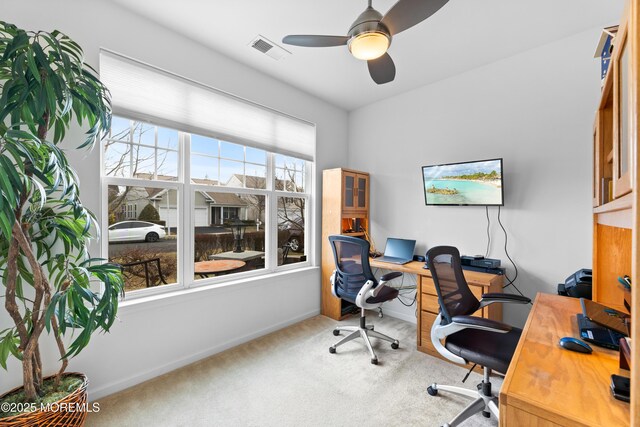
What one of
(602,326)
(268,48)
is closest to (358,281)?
(602,326)

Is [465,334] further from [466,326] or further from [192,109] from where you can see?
[192,109]

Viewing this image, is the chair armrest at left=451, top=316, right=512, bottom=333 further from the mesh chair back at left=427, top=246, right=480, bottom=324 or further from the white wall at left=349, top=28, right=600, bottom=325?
the white wall at left=349, top=28, right=600, bottom=325

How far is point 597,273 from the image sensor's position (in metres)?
1.71

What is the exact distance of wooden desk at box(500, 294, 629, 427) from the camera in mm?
805

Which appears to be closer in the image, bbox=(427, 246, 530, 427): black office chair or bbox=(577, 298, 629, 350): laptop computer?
bbox=(577, 298, 629, 350): laptop computer

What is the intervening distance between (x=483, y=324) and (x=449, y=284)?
0.39m

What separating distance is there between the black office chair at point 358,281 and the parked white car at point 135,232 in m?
1.56

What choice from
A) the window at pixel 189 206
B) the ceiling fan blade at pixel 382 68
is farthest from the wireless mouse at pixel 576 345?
the window at pixel 189 206

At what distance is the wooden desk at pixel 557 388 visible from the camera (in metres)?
0.81

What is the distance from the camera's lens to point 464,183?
9.25 feet

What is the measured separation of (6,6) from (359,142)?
338 cm

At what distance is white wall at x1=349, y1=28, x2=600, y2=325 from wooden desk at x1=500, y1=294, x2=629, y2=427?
1.46 m

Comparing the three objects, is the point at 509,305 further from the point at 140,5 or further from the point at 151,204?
the point at 140,5

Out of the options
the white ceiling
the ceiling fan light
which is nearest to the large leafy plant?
the white ceiling
